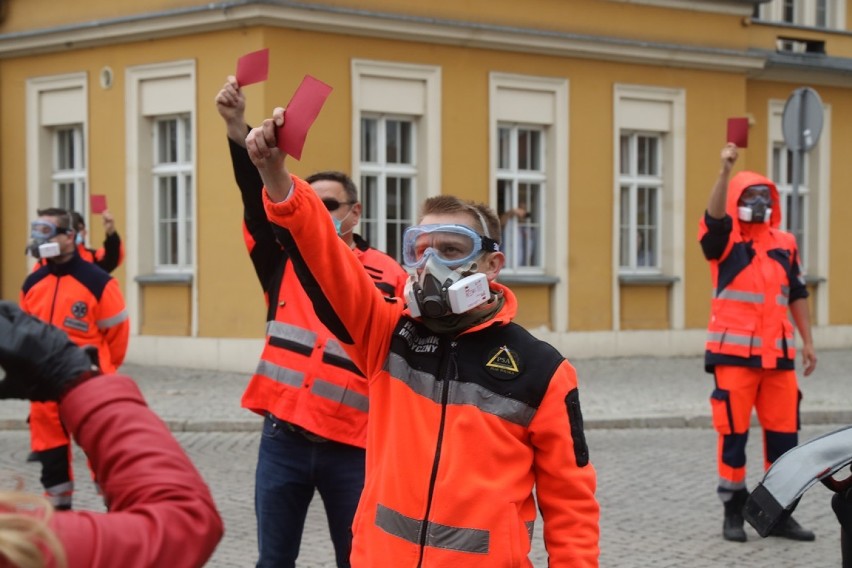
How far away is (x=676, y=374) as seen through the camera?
18.1m

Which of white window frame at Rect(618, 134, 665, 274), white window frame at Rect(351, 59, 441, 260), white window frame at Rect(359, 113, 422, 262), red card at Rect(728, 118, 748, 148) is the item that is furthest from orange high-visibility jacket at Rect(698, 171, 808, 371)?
white window frame at Rect(618, 134, 665, 274)

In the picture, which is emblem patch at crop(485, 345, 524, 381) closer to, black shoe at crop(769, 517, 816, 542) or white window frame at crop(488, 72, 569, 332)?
black shoe at crop(769, 517, 816, 542)

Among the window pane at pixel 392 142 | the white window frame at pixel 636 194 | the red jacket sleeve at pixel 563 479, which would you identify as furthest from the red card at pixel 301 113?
the white window frame at pixel 636 194

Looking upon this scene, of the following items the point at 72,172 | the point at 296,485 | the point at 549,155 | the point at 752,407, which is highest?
the point at 549,155

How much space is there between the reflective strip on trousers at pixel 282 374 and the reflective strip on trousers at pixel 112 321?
13.9 feet

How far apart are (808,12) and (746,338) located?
17.9m

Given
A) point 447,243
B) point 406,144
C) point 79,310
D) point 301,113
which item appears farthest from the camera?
point 406,144

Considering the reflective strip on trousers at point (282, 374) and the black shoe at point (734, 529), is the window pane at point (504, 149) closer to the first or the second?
the black shoe at point (734, 529)

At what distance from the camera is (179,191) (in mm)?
18750

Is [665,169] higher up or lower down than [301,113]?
higher up

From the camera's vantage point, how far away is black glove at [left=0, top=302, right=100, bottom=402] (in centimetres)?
194

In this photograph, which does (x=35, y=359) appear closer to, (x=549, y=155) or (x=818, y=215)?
(x=549, y=155)

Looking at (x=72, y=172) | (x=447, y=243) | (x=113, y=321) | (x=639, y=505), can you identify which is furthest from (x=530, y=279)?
(x=447, y=243)

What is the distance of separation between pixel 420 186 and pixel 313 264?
15541 mm
